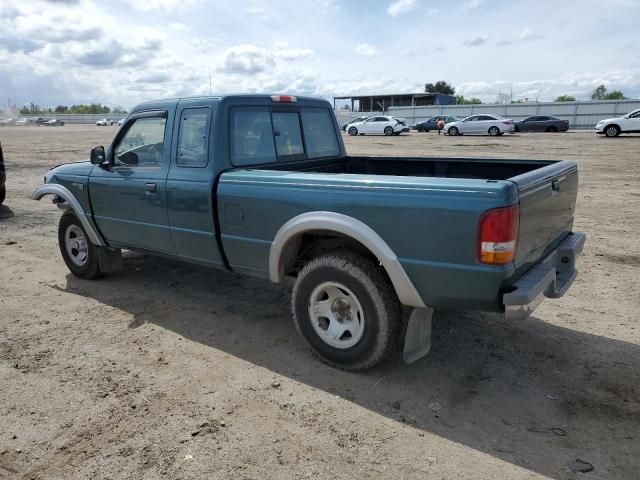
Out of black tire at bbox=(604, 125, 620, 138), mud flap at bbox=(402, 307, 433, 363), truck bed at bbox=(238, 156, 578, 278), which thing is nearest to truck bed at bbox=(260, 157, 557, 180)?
truck bed at bbox=(238, 156, 578, 278)

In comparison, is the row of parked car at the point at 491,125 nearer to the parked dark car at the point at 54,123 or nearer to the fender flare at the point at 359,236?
the fender flare at the point at 359,236

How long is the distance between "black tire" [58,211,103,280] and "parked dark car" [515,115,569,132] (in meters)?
37.2

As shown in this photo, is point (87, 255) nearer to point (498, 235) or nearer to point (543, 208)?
point (498, 235)

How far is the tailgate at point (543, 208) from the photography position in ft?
10.1

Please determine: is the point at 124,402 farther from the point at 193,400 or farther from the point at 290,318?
the point at 290,318

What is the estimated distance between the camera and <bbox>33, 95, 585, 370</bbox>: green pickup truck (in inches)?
118

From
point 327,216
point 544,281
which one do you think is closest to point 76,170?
point 327,216

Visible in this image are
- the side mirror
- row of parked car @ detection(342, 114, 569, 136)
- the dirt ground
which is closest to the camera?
the dirt ground

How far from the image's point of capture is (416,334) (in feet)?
11.5

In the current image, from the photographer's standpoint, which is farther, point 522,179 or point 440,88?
point 440,88

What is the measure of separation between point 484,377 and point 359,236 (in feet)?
4.61

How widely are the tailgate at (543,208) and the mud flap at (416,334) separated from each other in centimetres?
73

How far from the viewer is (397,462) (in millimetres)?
2777

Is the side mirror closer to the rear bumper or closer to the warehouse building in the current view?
the rear bumper
